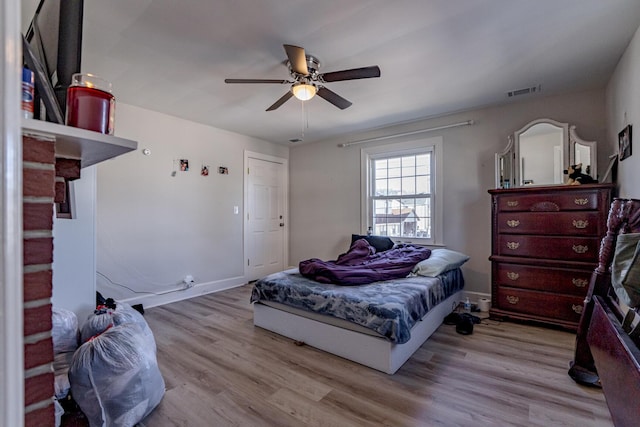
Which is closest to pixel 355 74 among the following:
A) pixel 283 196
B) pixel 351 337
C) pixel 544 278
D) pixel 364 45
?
pixel 364 45

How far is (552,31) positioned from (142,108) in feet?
13.5

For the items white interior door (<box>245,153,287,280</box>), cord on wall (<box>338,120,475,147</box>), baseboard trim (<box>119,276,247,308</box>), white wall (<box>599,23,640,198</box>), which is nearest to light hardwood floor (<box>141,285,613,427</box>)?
baseboard trim (<box>119,276,247,308</box>)

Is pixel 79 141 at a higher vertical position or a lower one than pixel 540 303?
higher

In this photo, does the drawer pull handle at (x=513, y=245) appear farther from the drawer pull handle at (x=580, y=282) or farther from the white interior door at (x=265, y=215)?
the white interior door at (x=265, y=215)

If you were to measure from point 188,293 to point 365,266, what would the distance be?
254 cm

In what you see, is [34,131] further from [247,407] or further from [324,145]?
[324,145]

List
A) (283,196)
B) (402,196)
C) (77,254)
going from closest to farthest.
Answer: (77,254) < (402,196) < (283,196)

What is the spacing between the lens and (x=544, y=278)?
2.92m

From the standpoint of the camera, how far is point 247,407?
179cm

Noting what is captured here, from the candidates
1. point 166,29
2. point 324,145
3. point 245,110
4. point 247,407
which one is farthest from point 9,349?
point 324,145

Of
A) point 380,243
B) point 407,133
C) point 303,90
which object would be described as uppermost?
point 407,133

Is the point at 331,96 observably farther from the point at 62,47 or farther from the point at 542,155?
the point at 542,155

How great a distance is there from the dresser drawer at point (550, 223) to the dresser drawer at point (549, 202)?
5 centimetres

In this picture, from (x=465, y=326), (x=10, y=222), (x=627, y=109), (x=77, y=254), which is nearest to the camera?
(x=10, y=222)
